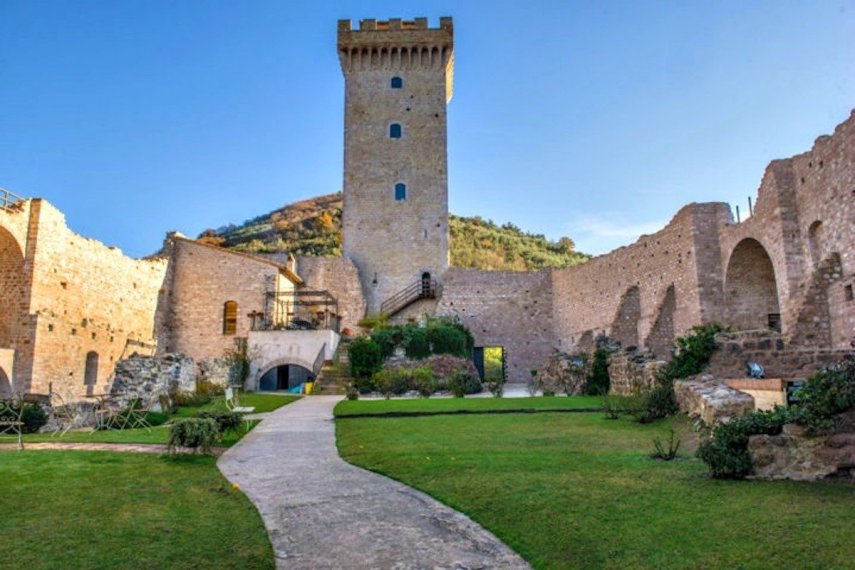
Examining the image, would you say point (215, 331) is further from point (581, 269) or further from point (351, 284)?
point (581, 269)

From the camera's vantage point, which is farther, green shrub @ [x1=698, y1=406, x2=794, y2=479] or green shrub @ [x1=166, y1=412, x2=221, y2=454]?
green shrub @ [x1=166, y1=412, x2=221, y2=454]

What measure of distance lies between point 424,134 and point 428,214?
4.34 meters

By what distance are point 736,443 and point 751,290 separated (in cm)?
1446

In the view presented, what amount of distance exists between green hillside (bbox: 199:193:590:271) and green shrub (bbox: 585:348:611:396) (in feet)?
86.9

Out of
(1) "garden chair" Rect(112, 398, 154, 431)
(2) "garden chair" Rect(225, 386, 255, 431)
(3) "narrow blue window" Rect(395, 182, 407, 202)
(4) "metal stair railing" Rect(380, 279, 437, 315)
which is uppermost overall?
(3) "narrow blue window" Rect(395, 182, 407, 202)

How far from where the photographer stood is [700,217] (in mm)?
19766

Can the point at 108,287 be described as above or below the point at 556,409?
above

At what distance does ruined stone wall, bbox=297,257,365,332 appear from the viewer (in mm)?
29969

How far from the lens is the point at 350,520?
16.1 ft

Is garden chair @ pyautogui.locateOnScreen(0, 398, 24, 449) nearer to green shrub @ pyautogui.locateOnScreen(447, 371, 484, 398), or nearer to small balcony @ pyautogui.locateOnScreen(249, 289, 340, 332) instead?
green shrub @ pyautogui.locateOnScreen(447, 371, 484, 398)

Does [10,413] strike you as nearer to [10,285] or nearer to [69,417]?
[69,417]

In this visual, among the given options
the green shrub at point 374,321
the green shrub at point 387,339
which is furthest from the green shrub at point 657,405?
the green shrub at point 374,321

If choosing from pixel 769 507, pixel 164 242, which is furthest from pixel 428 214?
pixel 769 507

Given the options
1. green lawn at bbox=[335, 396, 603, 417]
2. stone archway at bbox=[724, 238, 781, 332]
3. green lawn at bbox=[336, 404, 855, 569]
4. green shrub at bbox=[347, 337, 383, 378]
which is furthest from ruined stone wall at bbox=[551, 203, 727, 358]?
green lawn at bbox=[336, 404, 855, 569]
